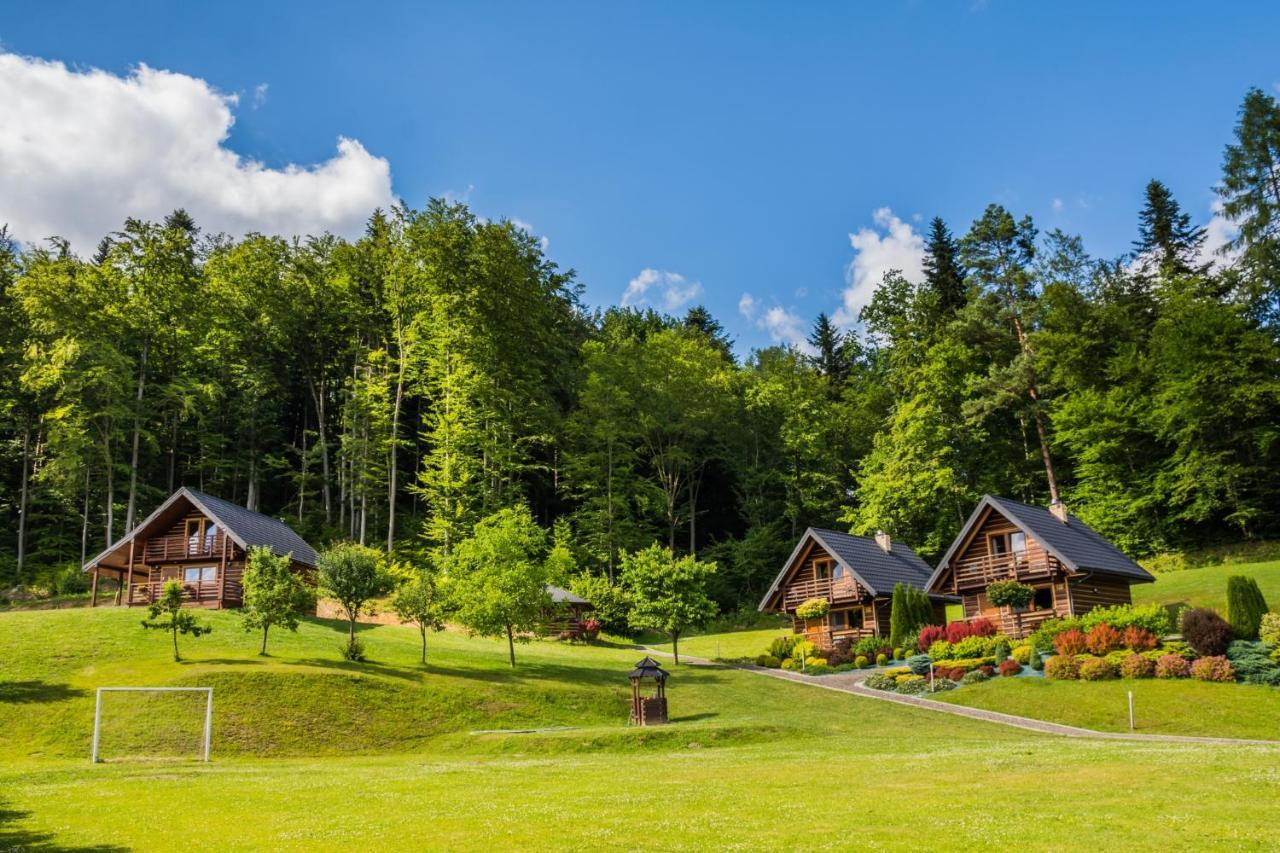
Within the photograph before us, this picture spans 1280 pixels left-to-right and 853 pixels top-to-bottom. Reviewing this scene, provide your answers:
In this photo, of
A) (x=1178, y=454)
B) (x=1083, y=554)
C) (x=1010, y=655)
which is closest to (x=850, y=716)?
(x=1010, y=655)

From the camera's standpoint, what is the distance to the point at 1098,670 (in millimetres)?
32625

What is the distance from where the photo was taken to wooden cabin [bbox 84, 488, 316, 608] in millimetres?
46375

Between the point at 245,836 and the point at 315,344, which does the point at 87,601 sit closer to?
the point at 315,344

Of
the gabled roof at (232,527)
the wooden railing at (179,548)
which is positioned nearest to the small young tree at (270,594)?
the gabled roof at (232,527)

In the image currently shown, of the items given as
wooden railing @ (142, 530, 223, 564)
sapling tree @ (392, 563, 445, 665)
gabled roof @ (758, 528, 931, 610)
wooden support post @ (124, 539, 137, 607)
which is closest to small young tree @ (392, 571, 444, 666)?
sapling tree @ (392, 563, 445, 665)

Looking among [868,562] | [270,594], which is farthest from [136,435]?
[868,562]

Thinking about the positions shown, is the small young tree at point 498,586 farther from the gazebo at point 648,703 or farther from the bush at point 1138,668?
the bush at point 1138,668

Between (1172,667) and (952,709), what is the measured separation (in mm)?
7741

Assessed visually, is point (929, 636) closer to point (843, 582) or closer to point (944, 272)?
point (843, 582)

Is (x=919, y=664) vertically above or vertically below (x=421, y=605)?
below

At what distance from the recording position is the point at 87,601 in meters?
48.9

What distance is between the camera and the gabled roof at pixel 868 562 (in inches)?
1866

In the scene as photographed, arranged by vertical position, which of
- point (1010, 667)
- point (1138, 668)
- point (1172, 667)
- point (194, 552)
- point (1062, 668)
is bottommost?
point (1010, 667)

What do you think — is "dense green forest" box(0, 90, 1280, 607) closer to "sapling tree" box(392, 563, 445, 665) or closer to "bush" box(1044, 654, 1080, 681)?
"sapling tree" box(392, 563, 445, 665)
